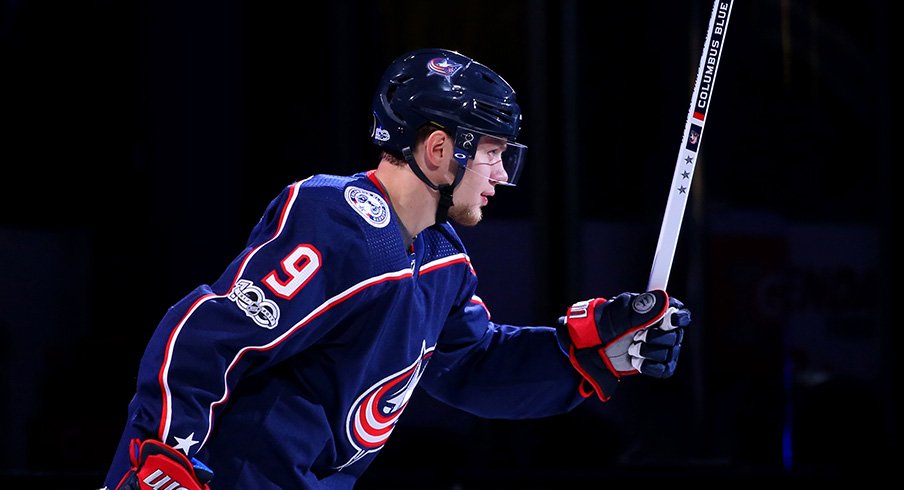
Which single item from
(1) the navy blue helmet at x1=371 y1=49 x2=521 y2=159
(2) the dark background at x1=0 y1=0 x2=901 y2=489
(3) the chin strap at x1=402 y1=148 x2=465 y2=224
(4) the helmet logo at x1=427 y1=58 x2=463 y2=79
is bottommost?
(2) the dark background at x1=0 y1=0 x2=901 y2=489

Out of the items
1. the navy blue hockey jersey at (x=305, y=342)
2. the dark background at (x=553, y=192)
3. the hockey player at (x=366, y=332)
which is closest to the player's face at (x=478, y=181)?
the hockey player at (x=366, y=332)

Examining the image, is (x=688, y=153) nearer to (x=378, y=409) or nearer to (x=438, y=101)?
(x=438, y=101)

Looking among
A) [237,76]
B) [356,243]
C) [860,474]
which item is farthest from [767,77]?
[356,243]

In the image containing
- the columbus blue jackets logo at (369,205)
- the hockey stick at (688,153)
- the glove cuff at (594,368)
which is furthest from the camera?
the glove cuff at (594,368)

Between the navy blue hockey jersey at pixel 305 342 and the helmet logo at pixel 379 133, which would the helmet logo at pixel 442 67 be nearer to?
the helmet logo at pixel 379 133

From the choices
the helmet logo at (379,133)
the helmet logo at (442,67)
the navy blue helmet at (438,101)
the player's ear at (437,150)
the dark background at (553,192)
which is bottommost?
the dark background at (553,192)

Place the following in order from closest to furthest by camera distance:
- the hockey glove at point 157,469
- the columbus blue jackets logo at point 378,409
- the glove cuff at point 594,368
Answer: the hockey glove at point 157,469, the columbus blue jackets logo at point 378,409, the glove cuff at point 594,368

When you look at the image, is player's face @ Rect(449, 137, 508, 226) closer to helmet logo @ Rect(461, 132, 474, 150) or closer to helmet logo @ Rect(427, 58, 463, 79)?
helmet logo @ Rect(461, 132, 474, 150)

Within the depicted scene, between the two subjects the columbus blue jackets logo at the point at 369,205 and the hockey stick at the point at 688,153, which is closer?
the columbus blue jackets logo at the point at 369,205

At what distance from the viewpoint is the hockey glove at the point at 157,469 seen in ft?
5.80

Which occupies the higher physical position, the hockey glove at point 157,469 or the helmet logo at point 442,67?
the helmet logo at point 442,67

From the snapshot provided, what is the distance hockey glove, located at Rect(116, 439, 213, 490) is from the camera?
177 centimetres

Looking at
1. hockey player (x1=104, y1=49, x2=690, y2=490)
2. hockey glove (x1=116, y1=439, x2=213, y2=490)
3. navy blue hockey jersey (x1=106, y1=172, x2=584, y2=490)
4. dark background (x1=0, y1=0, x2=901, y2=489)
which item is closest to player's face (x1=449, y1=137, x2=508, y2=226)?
hockey player (x1=104, y1=49, x2=690, y2=490)

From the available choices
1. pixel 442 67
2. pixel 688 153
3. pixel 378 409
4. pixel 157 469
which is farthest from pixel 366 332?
pixel 688 153
